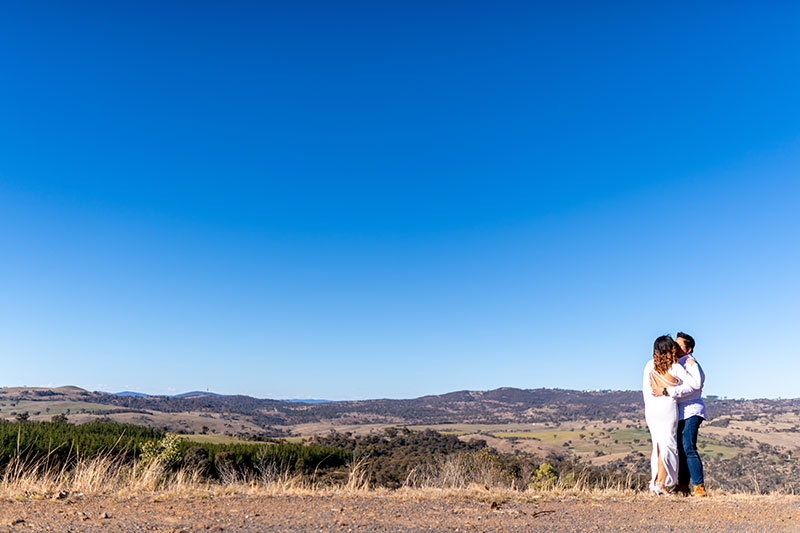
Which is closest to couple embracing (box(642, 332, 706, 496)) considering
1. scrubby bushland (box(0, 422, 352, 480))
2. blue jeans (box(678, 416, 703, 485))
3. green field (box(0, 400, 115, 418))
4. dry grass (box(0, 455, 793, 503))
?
blue jeans (box(678, 416, 703, 485))

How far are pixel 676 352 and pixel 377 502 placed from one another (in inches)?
183

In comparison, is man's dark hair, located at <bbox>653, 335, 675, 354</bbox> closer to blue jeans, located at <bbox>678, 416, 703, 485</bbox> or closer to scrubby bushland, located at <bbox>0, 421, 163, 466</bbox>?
blue jeans, located at <bbox>678, 416, 703, 485</bbox>

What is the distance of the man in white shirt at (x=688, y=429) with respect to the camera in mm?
7031

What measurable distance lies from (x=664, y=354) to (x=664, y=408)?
74cm

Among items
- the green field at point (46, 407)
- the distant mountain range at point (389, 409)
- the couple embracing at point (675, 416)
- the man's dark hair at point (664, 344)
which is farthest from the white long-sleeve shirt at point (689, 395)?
the green field at point (46, 407)

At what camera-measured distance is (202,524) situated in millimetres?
4695

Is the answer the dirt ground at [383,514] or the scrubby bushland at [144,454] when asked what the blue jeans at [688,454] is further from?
the scrubby bushland at [144,454]

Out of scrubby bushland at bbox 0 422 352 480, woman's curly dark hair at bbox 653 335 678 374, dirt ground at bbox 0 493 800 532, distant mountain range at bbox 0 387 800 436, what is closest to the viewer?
dirt ground at bbox 0 493 800 532

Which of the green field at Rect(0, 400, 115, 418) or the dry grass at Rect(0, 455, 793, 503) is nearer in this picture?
the dry grass at Rect(0, 455, 793, 503)

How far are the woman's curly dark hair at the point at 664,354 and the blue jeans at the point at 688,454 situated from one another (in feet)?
2.47

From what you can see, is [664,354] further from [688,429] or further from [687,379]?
[688,429]

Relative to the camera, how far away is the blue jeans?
23.1 feet

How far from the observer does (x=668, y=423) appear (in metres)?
7.21

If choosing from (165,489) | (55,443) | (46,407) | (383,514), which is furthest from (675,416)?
(46,407)
